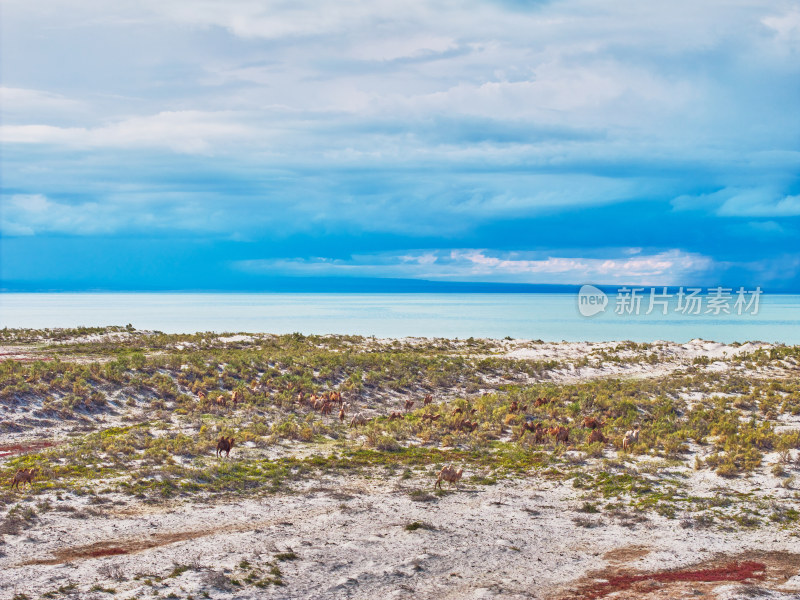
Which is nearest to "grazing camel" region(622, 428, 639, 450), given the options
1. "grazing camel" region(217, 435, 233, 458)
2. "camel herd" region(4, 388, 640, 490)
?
"camel herd" region(4, 388, 640, 490)

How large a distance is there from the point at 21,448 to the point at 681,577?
1872 centimetres

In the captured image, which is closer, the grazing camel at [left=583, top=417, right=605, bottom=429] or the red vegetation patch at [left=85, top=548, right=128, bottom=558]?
the red vegetation patch at [left=85, top=548, right=128, bottom=558]

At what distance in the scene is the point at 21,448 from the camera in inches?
858

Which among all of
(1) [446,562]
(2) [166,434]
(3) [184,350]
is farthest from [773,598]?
(3) [184,350]

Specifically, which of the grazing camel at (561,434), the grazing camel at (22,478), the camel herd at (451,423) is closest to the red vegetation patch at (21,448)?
the camel herd at (451,423)

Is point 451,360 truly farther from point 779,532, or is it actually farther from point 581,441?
point 779,532

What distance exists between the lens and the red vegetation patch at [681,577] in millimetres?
12039

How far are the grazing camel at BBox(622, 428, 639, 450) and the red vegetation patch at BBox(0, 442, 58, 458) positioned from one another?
17.6 meters

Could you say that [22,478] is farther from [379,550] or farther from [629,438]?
[629,438]

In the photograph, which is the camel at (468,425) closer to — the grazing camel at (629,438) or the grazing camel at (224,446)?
the grazing camel at (629,438)

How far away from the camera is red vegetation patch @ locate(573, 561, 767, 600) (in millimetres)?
12039

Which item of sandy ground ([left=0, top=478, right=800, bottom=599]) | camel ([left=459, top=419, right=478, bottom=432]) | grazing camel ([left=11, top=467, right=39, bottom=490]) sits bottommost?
sandy ground ([left=0, top=478, right=800, bottom=599])

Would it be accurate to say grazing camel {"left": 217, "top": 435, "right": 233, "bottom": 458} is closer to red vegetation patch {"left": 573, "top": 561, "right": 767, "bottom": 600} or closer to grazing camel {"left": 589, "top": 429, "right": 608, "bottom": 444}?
grazing camel {"left": 589, "top": 429, "right": 608, "bottom": 444}

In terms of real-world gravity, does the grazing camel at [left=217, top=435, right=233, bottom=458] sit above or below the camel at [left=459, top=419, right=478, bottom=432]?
below
